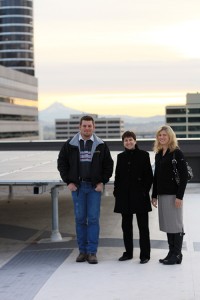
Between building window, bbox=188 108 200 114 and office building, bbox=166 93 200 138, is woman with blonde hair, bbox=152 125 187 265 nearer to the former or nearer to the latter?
office building, bbox=166 93 200 138

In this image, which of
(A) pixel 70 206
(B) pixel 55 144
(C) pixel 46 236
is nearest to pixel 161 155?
(C) pixel 46 236

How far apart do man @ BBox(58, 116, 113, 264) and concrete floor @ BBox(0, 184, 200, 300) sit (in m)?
0.58

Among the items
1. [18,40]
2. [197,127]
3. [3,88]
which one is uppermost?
[18,40]

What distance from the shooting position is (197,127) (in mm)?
146250

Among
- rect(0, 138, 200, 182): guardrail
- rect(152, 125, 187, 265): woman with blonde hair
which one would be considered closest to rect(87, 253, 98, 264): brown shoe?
rect(152, 125, 187, 265): woman with blonde hair

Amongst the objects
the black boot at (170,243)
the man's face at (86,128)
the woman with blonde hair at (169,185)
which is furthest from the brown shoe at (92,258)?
the man's face at (86,128)

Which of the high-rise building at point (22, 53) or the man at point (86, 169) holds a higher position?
the high-rise building at point (22, 53)

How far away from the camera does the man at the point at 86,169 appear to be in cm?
748

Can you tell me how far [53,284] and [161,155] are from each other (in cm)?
214

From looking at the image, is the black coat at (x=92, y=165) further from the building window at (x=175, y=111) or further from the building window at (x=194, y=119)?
the building window at (x=194, y=119)

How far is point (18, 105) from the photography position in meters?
138

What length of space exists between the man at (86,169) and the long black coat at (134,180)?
21cm

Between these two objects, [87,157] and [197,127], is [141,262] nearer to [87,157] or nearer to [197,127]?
[87,157]

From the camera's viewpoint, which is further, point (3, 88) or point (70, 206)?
point (3, 88)
